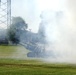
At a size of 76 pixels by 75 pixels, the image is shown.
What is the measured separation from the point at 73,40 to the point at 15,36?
31.1 m

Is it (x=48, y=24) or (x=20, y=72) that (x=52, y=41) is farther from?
(x=20, y=72)

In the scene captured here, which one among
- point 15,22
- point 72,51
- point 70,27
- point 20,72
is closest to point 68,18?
point 70,27

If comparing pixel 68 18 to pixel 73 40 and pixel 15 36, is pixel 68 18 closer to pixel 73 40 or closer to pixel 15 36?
pixel 73 40

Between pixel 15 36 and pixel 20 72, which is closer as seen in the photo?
pixel 20 72

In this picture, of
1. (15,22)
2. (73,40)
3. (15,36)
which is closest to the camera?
(73,40)

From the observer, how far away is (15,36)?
278ft

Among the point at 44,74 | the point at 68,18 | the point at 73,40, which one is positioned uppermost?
the point at 68,18

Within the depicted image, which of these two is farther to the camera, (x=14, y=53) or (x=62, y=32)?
(x=14, y=53)

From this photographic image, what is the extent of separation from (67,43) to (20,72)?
2566 centimetres

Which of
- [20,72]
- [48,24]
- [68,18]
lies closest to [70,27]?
[68,18]

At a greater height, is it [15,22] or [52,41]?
[15,22]

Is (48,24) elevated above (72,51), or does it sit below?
above

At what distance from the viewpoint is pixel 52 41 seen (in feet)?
197

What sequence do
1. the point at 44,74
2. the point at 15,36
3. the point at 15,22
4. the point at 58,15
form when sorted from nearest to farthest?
the point at 44,74 < the point at 58,15 < the point at 15,36 < the point at 15,22
